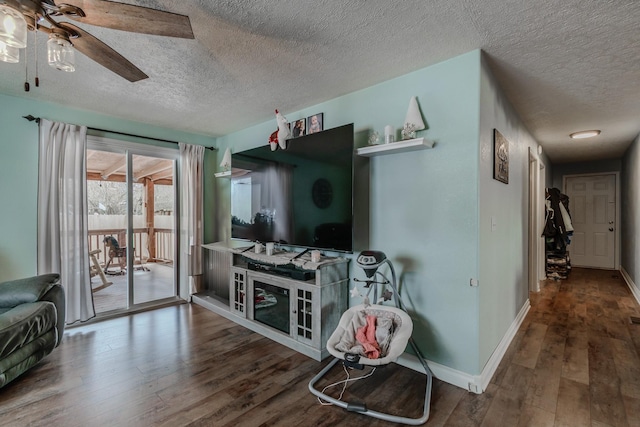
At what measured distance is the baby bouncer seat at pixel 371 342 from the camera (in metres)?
1.77

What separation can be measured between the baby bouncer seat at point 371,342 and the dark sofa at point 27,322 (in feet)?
6.67

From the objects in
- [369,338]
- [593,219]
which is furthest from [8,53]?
[593,219]

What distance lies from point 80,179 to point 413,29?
358 cm

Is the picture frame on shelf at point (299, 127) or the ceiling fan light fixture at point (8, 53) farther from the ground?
the picture frame on shelf at point (299, 127)

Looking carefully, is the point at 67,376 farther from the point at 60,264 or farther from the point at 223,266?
the point at 223,266

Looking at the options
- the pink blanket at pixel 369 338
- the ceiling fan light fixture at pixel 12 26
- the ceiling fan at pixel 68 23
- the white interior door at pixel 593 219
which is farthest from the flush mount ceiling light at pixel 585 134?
the ceiling fan light fixture at pixel 12 26

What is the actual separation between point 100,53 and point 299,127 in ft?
6.33

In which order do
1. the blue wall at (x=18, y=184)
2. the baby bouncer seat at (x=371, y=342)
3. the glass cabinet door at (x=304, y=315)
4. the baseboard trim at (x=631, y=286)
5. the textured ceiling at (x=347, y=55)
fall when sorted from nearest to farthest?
the textured ceiling at (x=347, y=55)
the baby bouncer seat at (x=371, y=342)
the glass cabinet door at (x=304, y=315)
the blue wall at (x=18, y=184)
the baseboard trim at (x=631, y=286)

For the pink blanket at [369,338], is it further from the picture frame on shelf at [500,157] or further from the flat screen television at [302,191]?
the picture frame on shelf at [500,157]

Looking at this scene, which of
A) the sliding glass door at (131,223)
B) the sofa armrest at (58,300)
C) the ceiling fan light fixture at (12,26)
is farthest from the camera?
the sliding glass door at (131,223)

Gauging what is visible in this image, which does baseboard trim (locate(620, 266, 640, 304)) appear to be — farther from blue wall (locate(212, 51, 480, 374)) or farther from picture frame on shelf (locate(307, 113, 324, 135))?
picture frame on shelf (locate(307, 113, 324, 135))

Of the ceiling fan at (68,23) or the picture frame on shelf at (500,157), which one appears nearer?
the ceiling fan at (68,23)

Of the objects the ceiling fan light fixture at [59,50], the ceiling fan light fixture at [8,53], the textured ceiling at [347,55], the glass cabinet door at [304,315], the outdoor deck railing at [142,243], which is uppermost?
the textured ceiling at [347,55]

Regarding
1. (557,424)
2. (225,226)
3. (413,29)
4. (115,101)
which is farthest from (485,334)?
(115,101)
